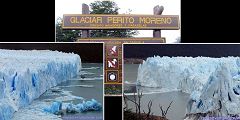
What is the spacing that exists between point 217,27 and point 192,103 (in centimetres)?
81

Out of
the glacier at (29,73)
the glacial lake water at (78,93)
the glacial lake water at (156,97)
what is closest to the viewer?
the glacier at (29,73)

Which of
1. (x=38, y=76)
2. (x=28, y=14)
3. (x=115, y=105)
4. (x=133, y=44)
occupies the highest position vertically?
(x=28, y=14)

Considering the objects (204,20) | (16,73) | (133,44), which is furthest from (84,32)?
(204,20)

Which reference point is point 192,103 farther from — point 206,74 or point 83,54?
point 83,54

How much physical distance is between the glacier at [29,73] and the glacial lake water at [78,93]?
6 cm

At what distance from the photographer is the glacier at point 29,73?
415cm

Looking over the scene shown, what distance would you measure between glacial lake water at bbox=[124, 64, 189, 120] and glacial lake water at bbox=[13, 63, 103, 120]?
0.27 metres

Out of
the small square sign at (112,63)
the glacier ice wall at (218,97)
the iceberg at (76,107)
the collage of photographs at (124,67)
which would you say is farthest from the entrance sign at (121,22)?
the iceberg at (76,107)

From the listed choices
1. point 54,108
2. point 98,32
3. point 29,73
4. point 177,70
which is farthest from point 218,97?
point 29,73

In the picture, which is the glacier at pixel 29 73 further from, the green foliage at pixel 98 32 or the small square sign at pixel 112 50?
the small square sign at pixel 112 50

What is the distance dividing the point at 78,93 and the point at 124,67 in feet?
1.69

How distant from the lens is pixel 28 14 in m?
4.46

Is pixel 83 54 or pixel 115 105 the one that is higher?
pixel 83 54

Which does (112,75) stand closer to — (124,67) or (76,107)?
(124,67)
